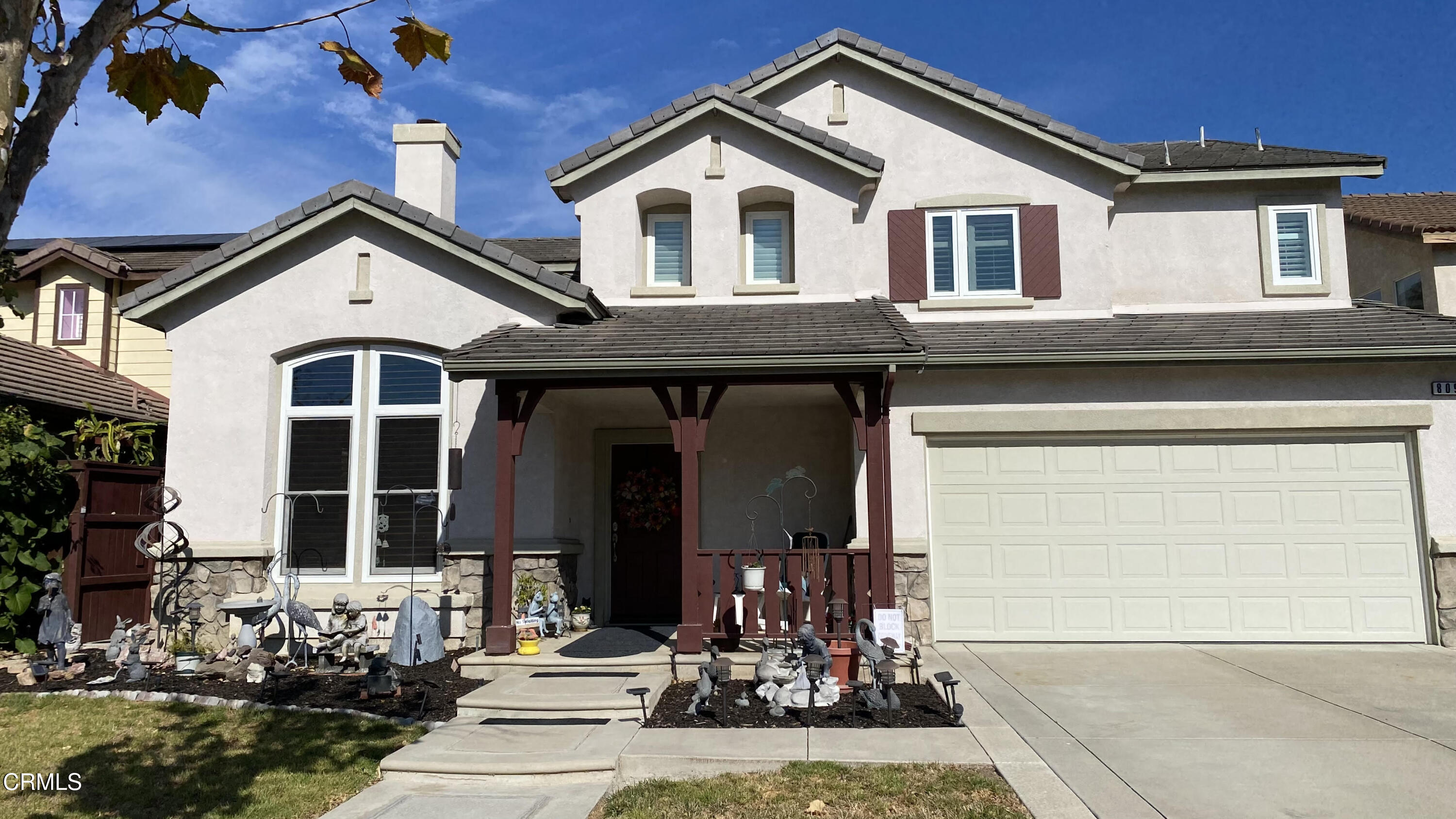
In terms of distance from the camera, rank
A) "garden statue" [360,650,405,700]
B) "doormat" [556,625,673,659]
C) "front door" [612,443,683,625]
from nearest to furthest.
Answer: "garden statue" [360,650,405,700], "doormat" [556,625,673,659], "front door" [612,443,683,625]


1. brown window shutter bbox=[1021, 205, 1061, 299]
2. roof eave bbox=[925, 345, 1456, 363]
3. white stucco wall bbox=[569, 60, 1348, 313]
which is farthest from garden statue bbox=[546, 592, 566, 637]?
brown window shutter bbox=[1021, 205, 1061, 299]

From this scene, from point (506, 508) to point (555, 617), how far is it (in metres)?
1.55

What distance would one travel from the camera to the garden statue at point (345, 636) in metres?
8.92

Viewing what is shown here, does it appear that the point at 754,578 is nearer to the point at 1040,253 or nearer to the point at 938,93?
the point at 1040,253

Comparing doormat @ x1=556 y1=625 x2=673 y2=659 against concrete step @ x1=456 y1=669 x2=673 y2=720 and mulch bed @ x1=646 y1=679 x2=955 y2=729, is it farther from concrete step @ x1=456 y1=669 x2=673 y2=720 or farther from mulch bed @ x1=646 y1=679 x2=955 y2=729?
mulch bed @ x1=646 y1=679 x2=955 y2=729

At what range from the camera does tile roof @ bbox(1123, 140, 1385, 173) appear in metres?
11.6

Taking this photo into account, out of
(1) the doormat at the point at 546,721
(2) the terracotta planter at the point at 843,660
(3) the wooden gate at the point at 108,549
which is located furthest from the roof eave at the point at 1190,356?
(3) the wooden gate at the point at 108,549

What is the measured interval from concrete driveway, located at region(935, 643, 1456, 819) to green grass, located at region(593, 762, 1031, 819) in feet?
1.89

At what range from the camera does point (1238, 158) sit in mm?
12133

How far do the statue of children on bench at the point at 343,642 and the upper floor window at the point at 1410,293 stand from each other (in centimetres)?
1751

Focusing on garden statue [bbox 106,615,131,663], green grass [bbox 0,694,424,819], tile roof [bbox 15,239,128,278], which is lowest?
green grass [bbox 0,694,424,819]

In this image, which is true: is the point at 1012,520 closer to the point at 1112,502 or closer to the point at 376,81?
the point at 1112,502

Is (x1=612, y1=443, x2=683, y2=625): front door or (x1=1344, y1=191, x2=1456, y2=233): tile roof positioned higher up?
(x1=1344, y1=191, x2=1456, y2=233): tile roof

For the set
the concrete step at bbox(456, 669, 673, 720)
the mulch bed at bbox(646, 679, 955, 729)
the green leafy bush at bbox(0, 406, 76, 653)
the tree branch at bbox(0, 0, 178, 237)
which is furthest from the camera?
the green leafy bush at bbox(0, 406, 76, 653)
